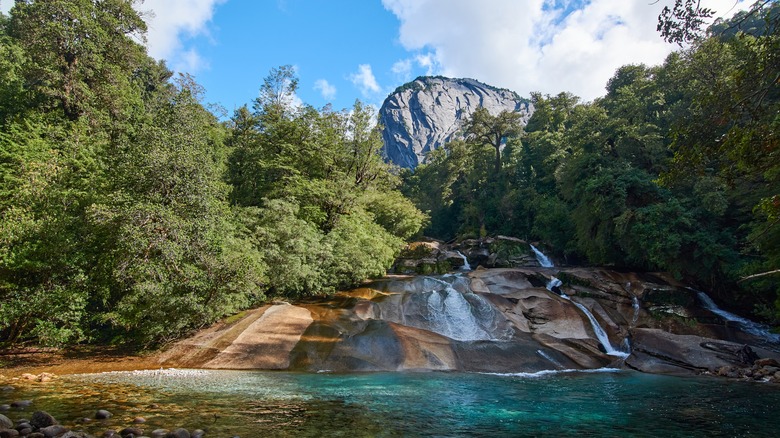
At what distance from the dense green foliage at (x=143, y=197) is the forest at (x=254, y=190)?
99 millimetres

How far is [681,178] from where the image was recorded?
7.63 m

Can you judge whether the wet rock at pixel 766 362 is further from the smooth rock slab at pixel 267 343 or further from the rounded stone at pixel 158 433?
the rounded stone at pixel 158 433

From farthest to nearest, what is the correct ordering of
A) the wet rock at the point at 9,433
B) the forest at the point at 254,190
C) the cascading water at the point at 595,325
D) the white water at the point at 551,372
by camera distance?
1. the cascading water at the point at 595,325
2. the white water at the point at 551,372
3. the forest at the point at 254,190
4. the wet rock at the point at 9,433

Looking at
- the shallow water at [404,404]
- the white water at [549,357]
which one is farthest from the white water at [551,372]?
the shallow water at [404,404]

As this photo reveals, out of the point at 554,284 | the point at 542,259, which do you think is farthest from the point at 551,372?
the point at 542,259

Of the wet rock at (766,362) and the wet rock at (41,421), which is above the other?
the wet rock at (41,421)

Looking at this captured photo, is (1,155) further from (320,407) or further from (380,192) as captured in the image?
(380,192)

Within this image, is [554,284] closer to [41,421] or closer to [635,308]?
[635,308]

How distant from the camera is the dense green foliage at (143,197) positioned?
13.7 metres

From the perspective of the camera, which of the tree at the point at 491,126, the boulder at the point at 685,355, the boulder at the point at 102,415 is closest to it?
the boulder at the point at 102,415

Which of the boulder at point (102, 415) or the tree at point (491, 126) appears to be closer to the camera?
the boulder at point (102, 415)

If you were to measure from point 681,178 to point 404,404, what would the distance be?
26.9 ft

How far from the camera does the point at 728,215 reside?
22.4 meters

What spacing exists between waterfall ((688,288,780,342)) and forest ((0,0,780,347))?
Answer: 0.78m
